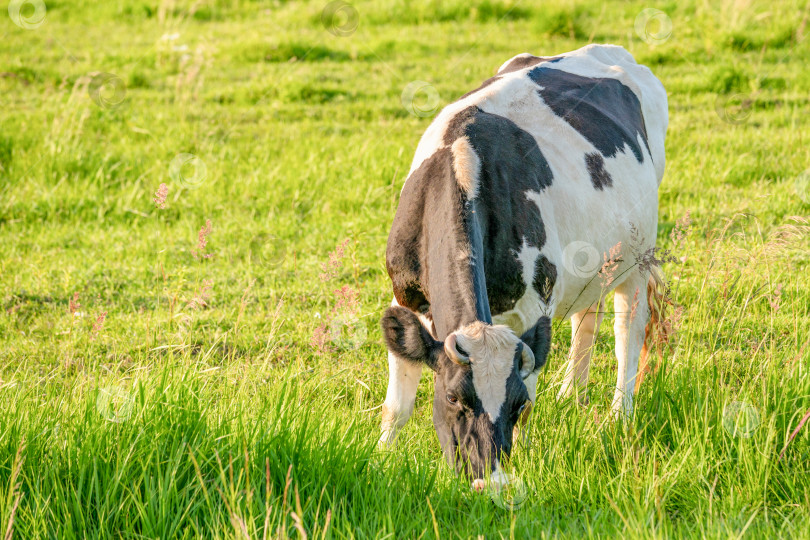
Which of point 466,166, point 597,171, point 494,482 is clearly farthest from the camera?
point 597,171

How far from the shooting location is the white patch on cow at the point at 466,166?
148 inches

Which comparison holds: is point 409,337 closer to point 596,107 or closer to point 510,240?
point 510,240

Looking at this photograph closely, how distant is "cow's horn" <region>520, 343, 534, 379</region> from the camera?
127 inches

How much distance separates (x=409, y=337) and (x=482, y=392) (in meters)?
0.40

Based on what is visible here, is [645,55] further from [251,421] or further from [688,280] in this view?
[251,421]

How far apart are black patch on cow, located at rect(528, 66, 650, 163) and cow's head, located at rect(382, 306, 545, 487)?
6.39ft

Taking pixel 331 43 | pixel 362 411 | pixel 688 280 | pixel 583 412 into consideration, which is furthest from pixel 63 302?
pixel 331 43

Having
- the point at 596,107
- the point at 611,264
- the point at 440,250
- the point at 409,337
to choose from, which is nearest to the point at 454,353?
the point at 409,337

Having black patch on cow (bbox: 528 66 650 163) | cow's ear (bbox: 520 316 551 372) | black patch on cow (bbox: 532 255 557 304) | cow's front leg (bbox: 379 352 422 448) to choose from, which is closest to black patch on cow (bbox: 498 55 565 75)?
black patch on cow (bbox: 528 66 650 163)

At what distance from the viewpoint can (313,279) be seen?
6.26 meters

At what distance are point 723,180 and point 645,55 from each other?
12.8 ft

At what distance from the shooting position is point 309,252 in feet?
22.1

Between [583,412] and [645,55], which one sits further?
[645,55]

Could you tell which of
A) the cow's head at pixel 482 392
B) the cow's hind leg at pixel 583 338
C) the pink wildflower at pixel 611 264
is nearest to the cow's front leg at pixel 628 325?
the cow's hind leg at pixel 583 338
